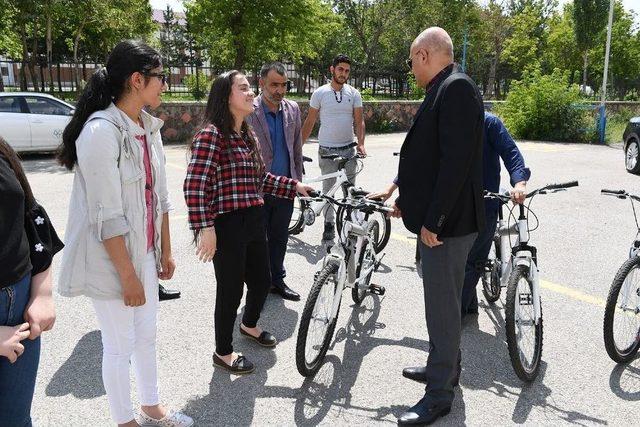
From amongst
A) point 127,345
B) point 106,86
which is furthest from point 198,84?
point 127,345

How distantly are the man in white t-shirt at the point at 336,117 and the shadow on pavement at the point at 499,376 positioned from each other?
2600 millimetres

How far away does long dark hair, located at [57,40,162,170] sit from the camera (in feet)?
7.75

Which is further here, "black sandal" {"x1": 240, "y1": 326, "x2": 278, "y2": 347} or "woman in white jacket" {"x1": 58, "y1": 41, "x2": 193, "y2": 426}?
"black sandal" {"x1": 240, "y1": 326, "x2": 278, "y2": 347}

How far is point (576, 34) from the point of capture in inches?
1241

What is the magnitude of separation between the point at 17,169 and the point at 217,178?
1441 millimetres

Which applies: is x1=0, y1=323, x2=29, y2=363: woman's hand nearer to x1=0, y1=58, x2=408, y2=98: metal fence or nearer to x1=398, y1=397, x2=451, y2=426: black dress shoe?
x1=398, y1=397, x2=451, y2=426: black dress shoe

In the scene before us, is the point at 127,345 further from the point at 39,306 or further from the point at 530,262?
the point at 530,262

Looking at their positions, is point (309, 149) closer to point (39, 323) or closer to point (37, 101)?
point (37, 101)

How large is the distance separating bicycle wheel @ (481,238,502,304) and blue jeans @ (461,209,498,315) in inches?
5.3

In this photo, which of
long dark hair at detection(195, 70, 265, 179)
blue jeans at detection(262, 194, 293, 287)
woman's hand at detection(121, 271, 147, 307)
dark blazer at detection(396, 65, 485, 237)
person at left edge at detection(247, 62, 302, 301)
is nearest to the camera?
woman's hand at detection(121, 271, 147, 307)

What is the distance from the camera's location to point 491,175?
13.2ft

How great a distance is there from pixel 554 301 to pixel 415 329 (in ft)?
4.52

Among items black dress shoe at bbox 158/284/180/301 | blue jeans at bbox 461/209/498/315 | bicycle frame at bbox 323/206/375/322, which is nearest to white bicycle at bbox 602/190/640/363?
blue jeans at bbox 461/209/498/315

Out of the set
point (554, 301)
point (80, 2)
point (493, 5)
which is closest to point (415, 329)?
point (554, 301)
